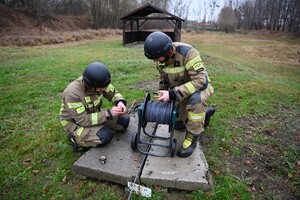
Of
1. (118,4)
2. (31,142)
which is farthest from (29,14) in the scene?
(31,142)

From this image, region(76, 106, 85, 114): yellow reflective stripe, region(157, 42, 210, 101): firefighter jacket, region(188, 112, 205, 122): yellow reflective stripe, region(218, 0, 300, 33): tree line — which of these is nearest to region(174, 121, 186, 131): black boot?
region(188, 112, 205, 122): yellow reflective stripe

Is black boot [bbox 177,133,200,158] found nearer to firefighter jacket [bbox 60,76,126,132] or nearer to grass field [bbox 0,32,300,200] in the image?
grass field [bbox 0,32,300,200]

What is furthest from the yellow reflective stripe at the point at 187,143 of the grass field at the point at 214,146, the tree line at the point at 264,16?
the tree line at the point at 264,16

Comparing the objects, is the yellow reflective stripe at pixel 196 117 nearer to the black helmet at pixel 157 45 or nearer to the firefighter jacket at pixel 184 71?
the firefighter jacket at pixel 184 71

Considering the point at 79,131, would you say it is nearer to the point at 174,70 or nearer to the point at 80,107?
the point at 80,107

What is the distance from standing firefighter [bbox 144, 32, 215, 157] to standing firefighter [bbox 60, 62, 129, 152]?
0.81 m

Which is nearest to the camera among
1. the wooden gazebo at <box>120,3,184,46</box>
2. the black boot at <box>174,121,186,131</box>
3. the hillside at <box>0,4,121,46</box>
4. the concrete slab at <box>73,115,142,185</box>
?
the concrete slab at <box>73,115,142,185</box>

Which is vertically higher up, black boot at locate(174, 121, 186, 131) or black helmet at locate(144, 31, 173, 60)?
black helmet at locate(144, 31, 173, 60)

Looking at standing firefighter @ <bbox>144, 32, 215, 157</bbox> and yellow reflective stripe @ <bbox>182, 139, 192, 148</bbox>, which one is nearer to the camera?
standing firefighter @ <bbox>144, 32, 215, 157</bbox>

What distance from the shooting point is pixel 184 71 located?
11.4 feet

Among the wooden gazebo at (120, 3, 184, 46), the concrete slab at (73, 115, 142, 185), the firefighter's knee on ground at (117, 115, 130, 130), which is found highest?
the wooden gazebo at (120, 3, 184, 46)

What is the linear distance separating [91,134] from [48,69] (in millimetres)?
7072

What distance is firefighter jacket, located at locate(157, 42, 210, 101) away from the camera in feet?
10.6

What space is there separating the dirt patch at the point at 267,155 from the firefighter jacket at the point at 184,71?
4.37ft
